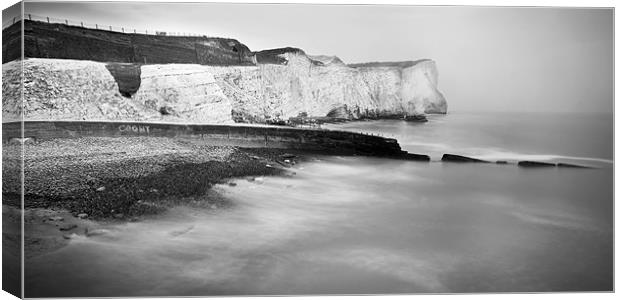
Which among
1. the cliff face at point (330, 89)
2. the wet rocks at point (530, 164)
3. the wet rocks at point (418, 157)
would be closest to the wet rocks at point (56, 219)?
the cliff face at point (330, 89)

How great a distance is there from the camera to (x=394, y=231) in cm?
468

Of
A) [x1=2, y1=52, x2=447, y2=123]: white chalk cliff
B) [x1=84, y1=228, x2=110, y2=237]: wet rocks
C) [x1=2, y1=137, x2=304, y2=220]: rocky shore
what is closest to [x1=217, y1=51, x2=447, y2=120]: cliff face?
[x1=2, y1=52, x2=447, y2=123]: white chalk cliff

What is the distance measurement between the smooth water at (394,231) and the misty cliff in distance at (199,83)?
316 mm

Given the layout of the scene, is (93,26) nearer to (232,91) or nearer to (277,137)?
(232,91)

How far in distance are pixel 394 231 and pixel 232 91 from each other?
172 centimetres

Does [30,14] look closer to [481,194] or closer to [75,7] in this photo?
[75,7]

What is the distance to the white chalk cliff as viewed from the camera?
15.0 feet

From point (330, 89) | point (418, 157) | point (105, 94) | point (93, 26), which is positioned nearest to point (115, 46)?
point (93, 26)

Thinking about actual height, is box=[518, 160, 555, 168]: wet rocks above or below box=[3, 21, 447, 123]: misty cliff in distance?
below

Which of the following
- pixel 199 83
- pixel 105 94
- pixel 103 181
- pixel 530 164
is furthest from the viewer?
pixel 530 164

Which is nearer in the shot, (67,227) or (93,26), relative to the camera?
(67,227)

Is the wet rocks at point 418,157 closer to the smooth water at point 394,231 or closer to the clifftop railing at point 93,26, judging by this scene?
the smooth water at point 394,231

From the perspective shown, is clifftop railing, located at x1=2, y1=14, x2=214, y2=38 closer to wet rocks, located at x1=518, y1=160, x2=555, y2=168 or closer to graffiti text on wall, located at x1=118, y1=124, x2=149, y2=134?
graffiti text on wall, located at x1=118, y1=124, x2=149, y2=134

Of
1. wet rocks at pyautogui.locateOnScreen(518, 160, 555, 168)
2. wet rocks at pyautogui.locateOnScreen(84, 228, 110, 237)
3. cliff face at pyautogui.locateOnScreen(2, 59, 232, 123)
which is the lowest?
wet rocks at pyautogui.locateOnScreen(84, 228, 110, 237)
